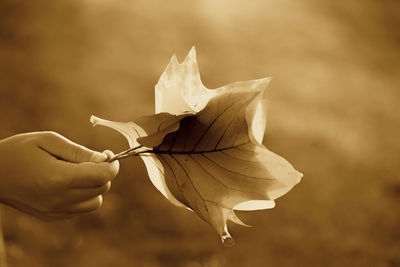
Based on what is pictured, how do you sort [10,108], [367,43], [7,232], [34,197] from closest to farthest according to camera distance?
1. [34,197]
2. [7,232]
3. [10,108]
4. [367,43]

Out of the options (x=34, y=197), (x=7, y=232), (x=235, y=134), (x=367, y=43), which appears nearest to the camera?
(x=235, y=134)

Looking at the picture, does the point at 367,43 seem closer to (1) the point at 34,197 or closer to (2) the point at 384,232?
(2) the point at 384,232

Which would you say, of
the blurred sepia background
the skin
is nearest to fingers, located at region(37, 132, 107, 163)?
the skin

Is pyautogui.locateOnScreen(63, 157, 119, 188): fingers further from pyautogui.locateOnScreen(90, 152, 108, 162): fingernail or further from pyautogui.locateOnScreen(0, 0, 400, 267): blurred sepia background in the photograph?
pyautogui.locateOnScreen(0, 0, 400, 267): blurred sepia background

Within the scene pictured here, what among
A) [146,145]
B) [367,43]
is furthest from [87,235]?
[367,43]

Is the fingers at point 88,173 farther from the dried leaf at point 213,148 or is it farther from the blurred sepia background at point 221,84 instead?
the blurred sepia background at point 221,84

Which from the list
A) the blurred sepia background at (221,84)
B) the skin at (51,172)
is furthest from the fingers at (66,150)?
the blurred sepia background at (221,84)
